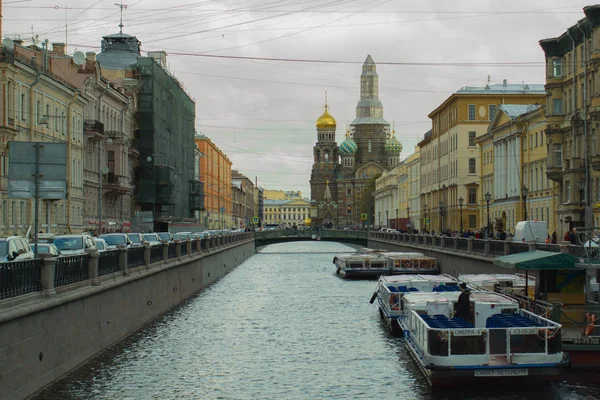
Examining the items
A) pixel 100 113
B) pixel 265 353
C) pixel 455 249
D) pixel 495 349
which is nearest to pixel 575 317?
pixel 495 349

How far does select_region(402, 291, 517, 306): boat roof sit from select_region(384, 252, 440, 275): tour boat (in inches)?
1256

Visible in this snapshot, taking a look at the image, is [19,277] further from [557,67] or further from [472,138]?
[472,138]

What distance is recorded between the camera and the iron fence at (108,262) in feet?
95.2

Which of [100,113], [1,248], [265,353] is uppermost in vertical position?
[100,113]

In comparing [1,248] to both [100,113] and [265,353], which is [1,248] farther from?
[100,113]

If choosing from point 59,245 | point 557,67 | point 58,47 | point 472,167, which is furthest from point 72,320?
point 472,167

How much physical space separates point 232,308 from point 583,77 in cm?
2938

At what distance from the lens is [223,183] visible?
609ft

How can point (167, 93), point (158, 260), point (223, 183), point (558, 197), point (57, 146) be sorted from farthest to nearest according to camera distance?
point (223, 183) → point (167, 93) → point (558, 197) → point (158, 260) → point (57, 146)

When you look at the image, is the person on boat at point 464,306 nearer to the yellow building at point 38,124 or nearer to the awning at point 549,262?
the awning at point 549,262

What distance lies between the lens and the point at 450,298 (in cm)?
2922

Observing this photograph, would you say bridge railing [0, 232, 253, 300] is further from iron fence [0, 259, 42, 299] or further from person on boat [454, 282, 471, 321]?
person on boat [454, 282, 471, 321]

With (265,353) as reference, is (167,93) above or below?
above

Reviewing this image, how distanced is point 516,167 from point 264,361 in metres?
59.9
